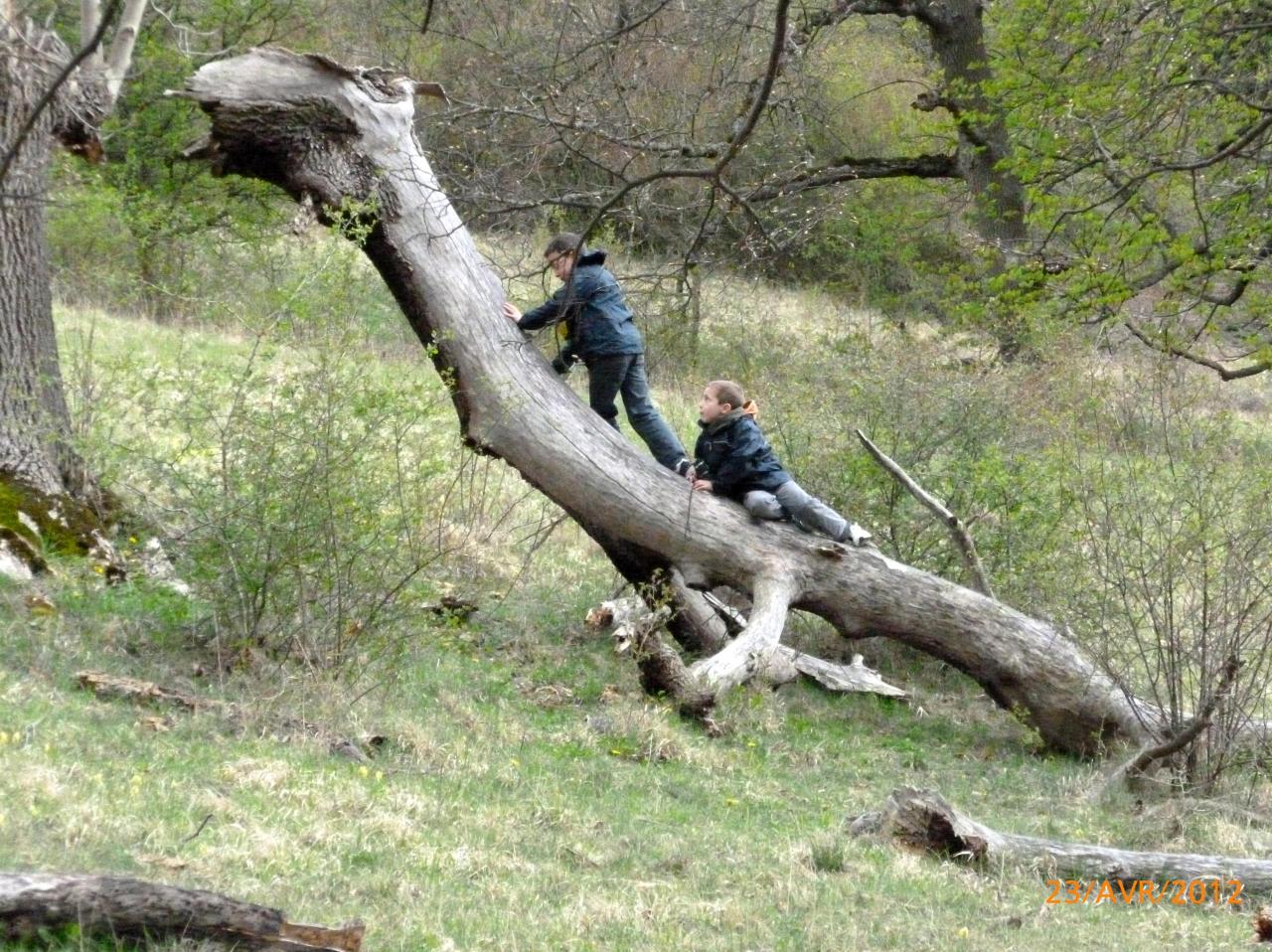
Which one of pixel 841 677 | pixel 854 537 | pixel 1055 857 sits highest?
pixel 854 537

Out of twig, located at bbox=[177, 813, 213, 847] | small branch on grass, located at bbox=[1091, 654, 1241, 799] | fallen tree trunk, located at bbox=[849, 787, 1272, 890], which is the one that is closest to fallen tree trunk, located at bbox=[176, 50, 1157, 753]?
small branch on grass, located at bbox=[1091, 654, 1241, 799]

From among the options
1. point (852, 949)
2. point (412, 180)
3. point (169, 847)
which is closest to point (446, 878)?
point (169, 847)

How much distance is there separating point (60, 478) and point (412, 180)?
2.90m

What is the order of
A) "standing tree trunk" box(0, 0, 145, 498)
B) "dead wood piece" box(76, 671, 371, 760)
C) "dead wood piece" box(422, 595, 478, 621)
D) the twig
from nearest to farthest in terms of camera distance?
the twig < "dead wood piece" box(76, 671, 371, 760) < "standing tree trunk" box(0, 0, 145, 498) < "dead wood piece" box(422, 595, 478, 621)

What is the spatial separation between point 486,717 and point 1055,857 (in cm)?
326

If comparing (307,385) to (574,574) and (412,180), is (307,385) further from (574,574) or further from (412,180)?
(574,574)

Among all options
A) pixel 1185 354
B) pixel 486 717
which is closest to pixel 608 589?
pixel 486 717

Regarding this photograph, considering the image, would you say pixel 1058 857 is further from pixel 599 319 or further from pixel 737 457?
pixel 599 319

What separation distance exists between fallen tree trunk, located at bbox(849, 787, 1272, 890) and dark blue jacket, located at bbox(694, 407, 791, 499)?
3711 mm

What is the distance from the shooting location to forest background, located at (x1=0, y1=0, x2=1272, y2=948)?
17.8ft

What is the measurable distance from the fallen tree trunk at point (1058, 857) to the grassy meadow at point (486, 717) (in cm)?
13

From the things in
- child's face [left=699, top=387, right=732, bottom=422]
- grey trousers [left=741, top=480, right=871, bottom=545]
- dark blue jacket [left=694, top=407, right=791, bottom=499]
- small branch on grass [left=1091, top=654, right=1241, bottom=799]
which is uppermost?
child's face [left=699, top=387, right=732, bottom=422]

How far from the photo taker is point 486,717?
322 inches

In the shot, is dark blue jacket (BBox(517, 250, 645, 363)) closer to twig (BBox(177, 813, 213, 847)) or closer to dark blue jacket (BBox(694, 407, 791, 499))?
dark blue jacket (BBox(694, 407, 791, 499))
